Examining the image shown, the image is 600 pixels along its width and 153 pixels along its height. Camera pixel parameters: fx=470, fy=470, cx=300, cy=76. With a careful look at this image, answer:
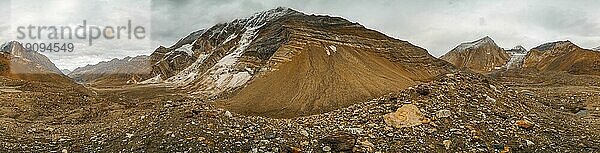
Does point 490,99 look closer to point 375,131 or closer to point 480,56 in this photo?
point 375,131

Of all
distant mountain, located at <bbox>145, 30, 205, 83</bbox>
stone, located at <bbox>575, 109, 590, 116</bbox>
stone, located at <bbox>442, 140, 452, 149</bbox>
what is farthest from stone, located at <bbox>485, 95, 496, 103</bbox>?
distant mountain, located at <bbox>145, 30, 205, 83</bbox>

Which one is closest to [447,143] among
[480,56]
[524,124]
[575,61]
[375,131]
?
[375,131]

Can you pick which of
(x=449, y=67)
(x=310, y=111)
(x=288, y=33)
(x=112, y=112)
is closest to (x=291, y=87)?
(x=310, y=111)

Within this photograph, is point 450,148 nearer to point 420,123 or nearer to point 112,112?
point 420,123

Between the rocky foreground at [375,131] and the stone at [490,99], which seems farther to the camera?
the stone at [490,99]

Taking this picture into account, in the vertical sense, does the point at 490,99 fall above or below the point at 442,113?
above

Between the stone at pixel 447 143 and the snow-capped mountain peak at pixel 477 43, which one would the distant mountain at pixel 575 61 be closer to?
the snow-capped mountain peak at pixel 477 43

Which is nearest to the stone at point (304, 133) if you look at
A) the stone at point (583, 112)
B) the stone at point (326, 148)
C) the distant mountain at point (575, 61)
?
the stone at point (326, 148)

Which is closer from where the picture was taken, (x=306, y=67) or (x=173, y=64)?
(x=306, y=67)
